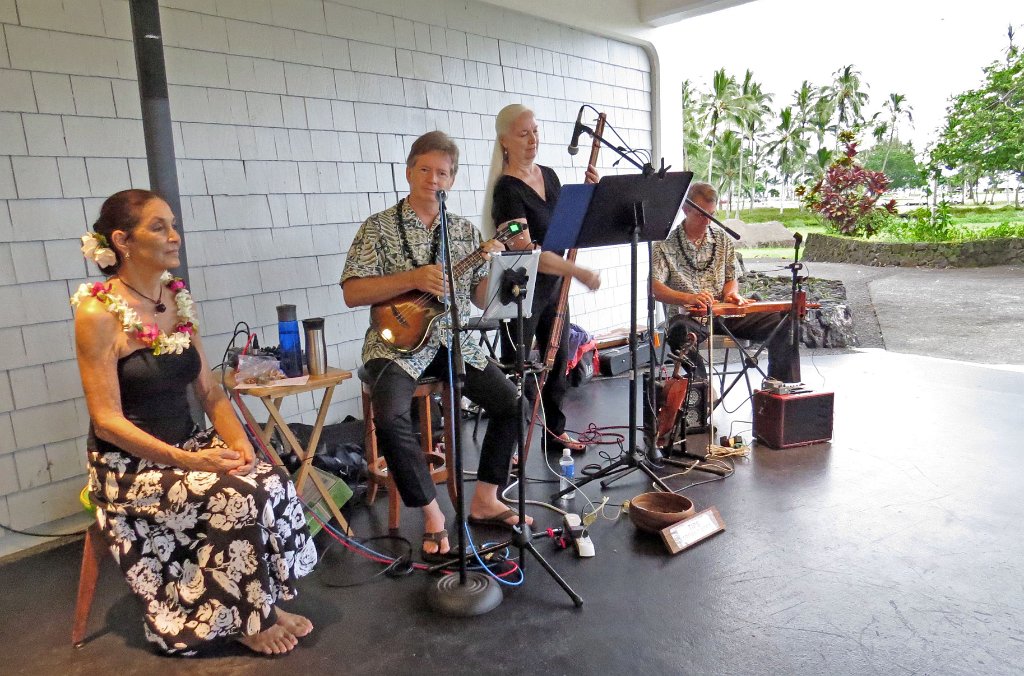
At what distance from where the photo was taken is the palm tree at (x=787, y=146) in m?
20.8

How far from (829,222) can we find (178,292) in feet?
41.1

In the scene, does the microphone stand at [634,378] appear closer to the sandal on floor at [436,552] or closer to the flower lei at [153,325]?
the sandal on floor at [436,552]

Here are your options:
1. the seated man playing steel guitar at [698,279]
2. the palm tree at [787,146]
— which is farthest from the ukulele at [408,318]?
the palm tree at [787,146]

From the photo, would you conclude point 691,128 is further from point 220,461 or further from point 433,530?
point 220,461

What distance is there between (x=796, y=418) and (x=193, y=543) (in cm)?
294

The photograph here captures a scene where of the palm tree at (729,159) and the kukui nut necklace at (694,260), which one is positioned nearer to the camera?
the kukui nut necklace at (694,260)

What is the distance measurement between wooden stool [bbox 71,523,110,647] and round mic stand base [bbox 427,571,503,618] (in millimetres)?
985

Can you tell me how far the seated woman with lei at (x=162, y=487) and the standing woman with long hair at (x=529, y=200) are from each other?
1.28 meters

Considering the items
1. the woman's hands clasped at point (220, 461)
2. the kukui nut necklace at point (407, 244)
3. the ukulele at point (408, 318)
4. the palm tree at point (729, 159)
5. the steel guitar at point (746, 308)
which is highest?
the palm tree at point (729, 159)

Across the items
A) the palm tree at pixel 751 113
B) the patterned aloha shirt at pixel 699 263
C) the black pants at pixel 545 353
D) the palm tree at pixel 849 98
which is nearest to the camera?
the black pants at pixel 545 353

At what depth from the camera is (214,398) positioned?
2207 mm

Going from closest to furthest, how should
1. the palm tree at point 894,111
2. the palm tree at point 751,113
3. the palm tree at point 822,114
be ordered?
the palm tree at point 894,111, the palm tree at point 822,114, the palm tree at point 751,113

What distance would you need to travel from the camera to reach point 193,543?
1.90 meters

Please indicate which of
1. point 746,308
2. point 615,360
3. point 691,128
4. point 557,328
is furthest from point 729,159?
point 557,328
